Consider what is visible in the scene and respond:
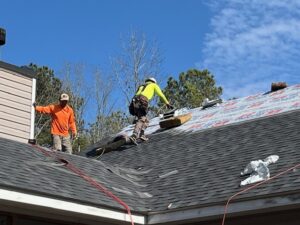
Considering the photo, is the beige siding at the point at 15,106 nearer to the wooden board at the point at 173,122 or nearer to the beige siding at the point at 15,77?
the beige siding at the point at 15,77

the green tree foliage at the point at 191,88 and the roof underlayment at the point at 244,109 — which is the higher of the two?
the green tree foliage at the point at 191,88

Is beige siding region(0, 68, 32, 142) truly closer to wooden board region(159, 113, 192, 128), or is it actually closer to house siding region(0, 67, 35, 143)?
house siding region(0, 67, 35, 143)

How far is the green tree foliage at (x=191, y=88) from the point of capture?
3316 cm

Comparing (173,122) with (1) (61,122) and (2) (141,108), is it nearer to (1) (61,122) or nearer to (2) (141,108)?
(2) (141,108)

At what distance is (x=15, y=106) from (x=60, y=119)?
0.87 meters

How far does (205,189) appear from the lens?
7156 millimetres

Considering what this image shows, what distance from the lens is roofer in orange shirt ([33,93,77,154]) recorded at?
10770 mm

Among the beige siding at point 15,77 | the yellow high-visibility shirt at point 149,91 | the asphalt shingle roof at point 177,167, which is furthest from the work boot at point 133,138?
the beige siding at point 15,77

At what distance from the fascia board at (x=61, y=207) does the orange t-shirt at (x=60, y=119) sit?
168 inches

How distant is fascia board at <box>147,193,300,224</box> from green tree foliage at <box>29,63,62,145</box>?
22.7 m

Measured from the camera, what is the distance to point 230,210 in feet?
20.4

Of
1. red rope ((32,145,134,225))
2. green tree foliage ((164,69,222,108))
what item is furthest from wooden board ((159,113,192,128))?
green tree foliage ((164,69,222,108))

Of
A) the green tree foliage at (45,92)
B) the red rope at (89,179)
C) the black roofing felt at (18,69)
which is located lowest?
the red rope at (89,179)

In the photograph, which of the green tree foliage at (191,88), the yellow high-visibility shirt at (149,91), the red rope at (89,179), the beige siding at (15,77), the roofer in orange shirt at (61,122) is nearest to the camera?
the red rope at (89,179)
